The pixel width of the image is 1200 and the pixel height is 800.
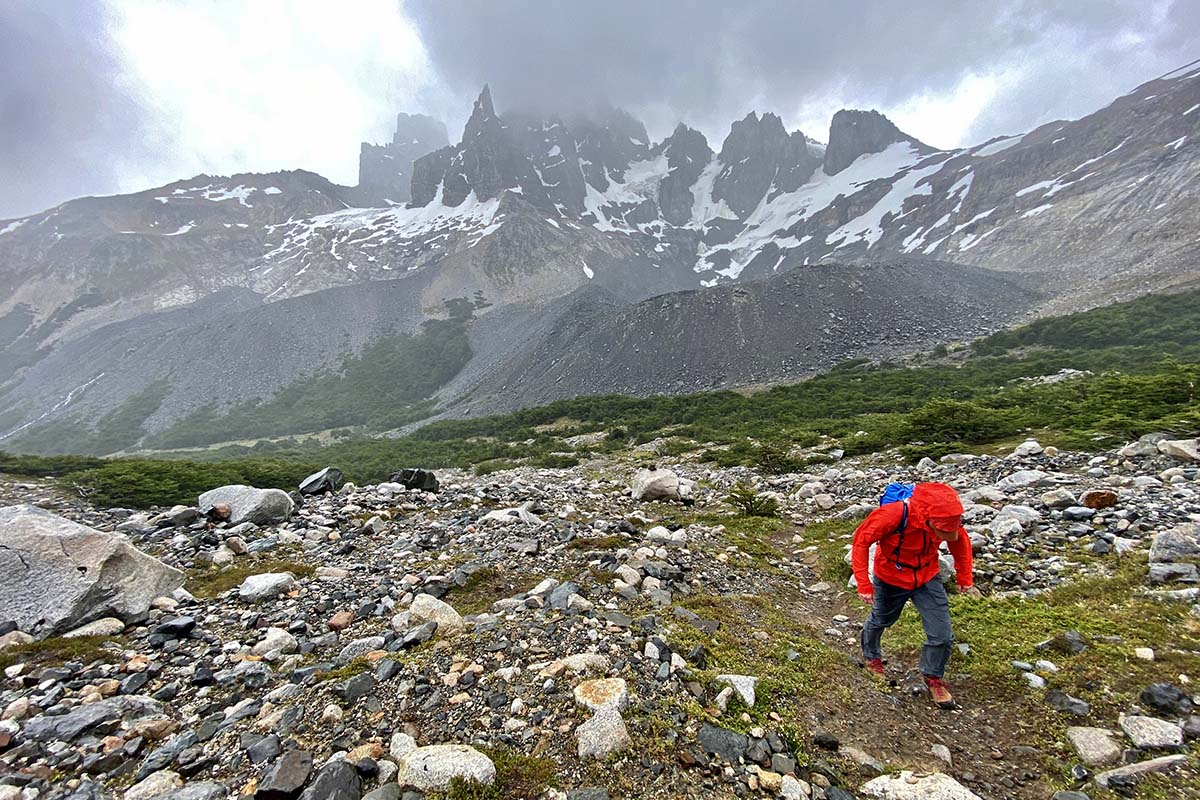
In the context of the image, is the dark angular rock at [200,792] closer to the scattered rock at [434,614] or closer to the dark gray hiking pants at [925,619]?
the scattered rock at [434,614]

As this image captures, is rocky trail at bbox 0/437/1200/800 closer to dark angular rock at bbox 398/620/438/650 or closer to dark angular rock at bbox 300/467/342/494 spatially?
dark angular rock at bbox 398/620/438/650

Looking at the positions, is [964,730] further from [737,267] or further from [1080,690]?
[737,267]

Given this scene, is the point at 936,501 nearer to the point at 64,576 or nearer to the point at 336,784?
the point at 336,784

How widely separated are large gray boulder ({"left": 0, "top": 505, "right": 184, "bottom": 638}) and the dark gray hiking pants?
8.45 meters

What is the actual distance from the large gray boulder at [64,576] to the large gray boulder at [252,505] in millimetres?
3833

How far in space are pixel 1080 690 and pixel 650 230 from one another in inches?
7440

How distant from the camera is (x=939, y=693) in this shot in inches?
174

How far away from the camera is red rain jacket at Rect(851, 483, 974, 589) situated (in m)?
4.78

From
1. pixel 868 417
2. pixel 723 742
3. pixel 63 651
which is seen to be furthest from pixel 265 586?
pixel 868 417

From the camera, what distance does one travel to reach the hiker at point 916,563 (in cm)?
463

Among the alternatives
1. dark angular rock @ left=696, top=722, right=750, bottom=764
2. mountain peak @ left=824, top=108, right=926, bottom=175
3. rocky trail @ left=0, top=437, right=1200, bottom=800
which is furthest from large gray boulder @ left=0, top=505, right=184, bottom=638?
mountain peak @ left=824, top=108, right=926, bottom=175

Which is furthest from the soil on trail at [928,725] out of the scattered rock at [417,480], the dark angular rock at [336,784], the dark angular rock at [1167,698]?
the scattered rock at [417,480]

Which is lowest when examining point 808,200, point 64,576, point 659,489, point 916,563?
point 659,489

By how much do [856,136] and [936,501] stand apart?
217207 millimetres
